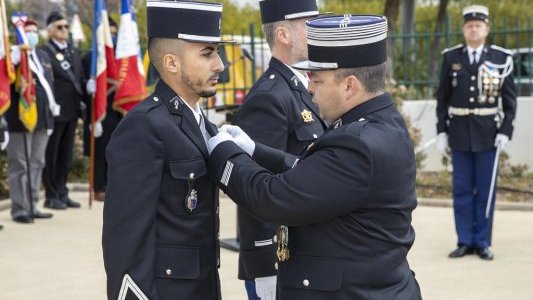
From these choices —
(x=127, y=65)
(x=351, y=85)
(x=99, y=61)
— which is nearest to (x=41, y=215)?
(x=99, y=61)

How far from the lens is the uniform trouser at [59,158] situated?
10.3 m

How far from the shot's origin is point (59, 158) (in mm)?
10516

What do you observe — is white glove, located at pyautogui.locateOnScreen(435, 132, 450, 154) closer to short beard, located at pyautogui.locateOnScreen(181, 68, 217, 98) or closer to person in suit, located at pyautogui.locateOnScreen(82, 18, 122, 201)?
person in suit, located at pyautogui.locateOnScreen(82, 18, 122, 201)

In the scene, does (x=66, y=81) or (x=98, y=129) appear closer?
(x=66, y=81)

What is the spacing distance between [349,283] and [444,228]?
6.10m

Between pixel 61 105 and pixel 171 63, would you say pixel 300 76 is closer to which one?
pixel 171 63

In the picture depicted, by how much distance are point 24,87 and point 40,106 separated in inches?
11.7

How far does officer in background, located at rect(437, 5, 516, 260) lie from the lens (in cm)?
795

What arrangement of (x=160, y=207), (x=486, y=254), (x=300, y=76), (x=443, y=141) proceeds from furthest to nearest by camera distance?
(x=443, y=141)
(x=486, y=254)
(x=300, y=76)
(x=160, y=207)

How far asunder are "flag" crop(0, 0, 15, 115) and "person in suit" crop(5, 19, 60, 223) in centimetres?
38

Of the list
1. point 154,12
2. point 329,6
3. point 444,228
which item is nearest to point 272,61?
point 154,12

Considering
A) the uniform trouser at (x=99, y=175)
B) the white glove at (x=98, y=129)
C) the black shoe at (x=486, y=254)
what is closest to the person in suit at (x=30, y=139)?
the white glove at (x=98, y=129)

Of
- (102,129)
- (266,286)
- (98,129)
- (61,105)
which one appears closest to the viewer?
(266,286)

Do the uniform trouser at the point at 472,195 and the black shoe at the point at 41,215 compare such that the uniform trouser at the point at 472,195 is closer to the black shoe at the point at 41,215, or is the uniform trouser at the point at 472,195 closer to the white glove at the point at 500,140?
the white glove at the point at 500,140
